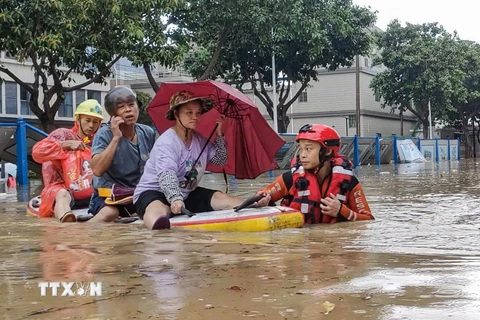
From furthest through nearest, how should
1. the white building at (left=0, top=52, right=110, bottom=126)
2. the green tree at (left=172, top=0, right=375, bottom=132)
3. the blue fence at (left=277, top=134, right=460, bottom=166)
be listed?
the white building at (left=0, top=52, right=110, bottom=126) → the blue fence at (left=277, top=134, right=460, bottom=166) → the green tree at (left=172, top=0, right=375, bottom=132)

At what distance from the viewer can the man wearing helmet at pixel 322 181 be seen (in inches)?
220

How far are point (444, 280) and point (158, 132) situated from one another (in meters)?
4.03

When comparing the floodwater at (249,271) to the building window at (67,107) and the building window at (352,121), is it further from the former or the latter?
the building window at (352,121)

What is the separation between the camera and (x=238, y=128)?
636 cm

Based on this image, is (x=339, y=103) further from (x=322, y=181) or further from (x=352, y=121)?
(x=322, y=181)

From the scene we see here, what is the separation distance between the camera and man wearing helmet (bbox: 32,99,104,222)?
6582mm

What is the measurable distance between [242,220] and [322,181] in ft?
2.82

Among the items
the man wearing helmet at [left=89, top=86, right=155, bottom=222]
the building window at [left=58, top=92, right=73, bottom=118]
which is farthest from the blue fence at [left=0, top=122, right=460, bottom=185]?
the building window at [left=58, top=92, right=73, bottom=118]

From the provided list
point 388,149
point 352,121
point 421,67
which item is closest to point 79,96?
point 388,149

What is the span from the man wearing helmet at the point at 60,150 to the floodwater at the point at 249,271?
2.28 ft

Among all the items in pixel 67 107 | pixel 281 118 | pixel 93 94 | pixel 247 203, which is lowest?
pixel 247 203

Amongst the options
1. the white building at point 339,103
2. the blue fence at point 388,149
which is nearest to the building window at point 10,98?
the white building at point 339,103

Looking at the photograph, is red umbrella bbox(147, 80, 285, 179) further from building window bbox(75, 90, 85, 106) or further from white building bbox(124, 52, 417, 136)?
white building bbox(124, 52, 417, 136)

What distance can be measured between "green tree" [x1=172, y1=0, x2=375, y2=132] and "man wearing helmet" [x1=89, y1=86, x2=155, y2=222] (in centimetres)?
1431
